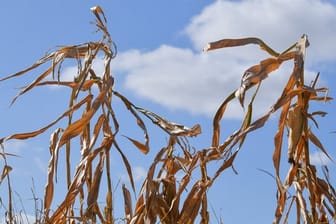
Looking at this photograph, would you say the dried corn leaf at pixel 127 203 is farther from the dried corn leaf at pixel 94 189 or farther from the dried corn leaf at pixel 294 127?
the dried corn leaf at pixel 294 127

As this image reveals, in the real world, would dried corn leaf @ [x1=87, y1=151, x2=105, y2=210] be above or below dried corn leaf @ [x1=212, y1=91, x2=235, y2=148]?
below

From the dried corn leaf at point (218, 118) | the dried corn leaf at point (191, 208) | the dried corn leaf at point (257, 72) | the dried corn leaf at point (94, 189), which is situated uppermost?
the dried corn leaf at point (257, 72)

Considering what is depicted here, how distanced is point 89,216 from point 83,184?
0.22 ft

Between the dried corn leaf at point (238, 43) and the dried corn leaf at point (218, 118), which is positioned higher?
the dried corn leaf at point (238, 43)

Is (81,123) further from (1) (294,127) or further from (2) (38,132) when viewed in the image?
(1) (294,127)

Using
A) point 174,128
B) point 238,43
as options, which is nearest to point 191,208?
point 174,128

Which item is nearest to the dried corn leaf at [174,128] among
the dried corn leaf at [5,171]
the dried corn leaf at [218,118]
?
the dried corn leaf at [218,118]

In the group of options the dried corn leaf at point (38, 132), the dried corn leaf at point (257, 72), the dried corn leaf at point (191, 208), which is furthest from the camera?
the dried corn leaf at point (38, 132)

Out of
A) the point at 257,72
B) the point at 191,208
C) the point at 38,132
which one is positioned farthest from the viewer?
the point at 38,132

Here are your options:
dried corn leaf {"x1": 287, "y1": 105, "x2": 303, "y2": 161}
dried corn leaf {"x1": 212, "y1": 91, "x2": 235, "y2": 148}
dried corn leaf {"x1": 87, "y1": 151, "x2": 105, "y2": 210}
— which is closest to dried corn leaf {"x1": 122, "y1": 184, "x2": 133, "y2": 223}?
dried corn leaf {"x1": 87, "y1": 151, "x2": 105, "y2": 210}

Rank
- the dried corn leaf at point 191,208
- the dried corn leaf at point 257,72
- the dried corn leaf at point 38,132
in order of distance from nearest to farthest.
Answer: the dried corn leaf at point 257,72 < the dried corn leaf at point 191,208 < the dried corn leaf at point 38,132

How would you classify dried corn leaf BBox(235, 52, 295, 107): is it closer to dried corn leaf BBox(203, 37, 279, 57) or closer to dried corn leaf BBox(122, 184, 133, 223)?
dried corn leaf BBox(203, 37, 279, 57)

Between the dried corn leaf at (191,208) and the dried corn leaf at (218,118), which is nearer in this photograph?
the dried corn leaf at (218,118)

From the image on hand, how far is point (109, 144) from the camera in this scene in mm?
1637
